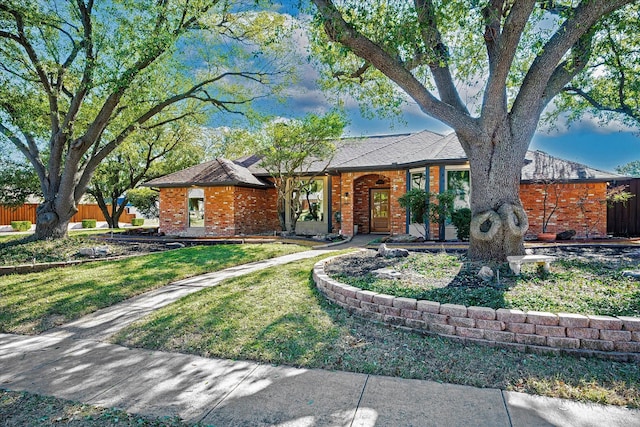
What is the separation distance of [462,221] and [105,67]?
10.5 metres

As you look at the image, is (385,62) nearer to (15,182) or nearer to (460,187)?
(460,187)

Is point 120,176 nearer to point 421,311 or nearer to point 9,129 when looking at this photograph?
point 9,129

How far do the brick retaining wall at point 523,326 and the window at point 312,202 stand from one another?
11.8 metres

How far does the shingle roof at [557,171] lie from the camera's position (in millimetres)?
11320

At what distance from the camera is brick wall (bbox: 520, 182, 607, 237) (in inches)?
459

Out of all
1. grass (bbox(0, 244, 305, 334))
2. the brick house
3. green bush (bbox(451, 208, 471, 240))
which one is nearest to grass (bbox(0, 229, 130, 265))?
grass (bbox(0, 244, 305, 334))

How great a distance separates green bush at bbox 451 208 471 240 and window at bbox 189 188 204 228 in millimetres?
10853

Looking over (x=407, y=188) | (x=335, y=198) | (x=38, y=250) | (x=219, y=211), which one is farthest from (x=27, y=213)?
(x=407, y=188)

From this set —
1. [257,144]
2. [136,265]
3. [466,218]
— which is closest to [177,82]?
[257,144]

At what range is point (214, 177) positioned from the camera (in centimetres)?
1532

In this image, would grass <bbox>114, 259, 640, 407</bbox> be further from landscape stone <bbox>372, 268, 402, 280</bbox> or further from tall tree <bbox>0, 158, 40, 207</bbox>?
tall tree <bbox>0, 158, 40, 207</bbox>

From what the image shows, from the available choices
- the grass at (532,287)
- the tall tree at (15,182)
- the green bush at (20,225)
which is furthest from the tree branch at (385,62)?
the green bush at (20,225)

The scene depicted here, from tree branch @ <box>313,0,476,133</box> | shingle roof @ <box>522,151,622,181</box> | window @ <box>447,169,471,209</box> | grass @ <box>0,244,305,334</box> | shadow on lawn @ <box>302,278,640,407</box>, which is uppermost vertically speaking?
A: tree branch @ <box>313,0,476,133</box>

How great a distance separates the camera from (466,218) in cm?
1053
